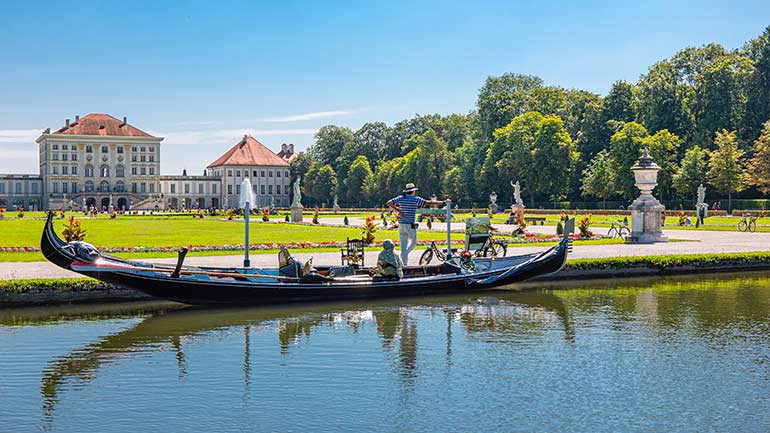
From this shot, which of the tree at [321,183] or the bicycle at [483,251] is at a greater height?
the tree at [321,183]

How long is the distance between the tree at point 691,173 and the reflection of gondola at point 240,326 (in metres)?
55.7

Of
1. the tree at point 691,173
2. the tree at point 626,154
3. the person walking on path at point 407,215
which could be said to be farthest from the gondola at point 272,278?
the tree at point 626,154

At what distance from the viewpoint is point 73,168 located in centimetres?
13812

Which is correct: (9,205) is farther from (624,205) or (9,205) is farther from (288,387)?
(288,387)

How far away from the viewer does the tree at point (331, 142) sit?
140 meters

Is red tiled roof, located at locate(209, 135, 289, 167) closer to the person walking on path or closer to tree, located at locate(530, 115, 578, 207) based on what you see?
tree, located at locate(530, 115, 578, 207)

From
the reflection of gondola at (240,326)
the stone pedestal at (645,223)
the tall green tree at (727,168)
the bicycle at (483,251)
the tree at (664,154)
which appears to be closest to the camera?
the reflection of gondola at (240,326)

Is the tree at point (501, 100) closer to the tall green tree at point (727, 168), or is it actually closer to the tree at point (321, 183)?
the tall green tree at point (727, 168)

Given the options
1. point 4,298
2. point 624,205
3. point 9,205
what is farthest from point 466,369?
point 9,205

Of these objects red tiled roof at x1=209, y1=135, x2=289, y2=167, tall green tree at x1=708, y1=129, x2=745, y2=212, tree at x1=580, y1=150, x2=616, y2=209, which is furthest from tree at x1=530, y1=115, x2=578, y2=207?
red tiled roof at x1=209, y1=135, x2=289, y2=167

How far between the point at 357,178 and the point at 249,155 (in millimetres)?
37003

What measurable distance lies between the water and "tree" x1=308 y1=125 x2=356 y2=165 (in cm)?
12190

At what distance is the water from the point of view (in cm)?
998

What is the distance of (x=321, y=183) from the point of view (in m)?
132
